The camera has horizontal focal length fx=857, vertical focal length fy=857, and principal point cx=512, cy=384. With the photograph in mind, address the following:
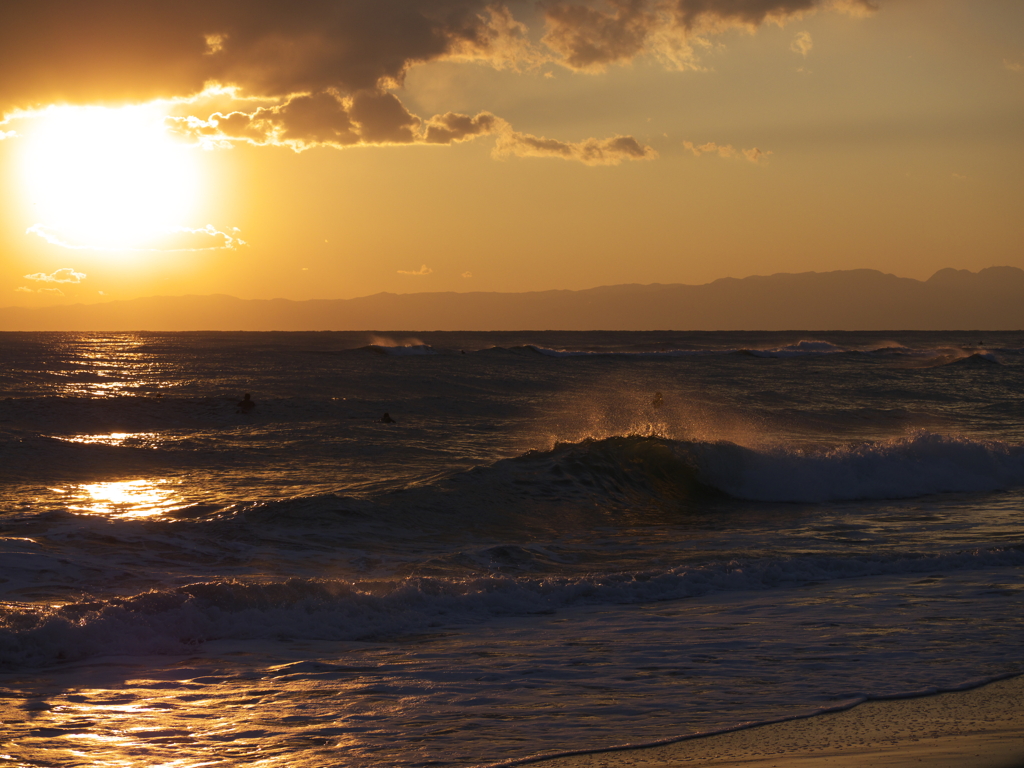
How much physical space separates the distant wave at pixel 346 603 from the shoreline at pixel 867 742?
3.66 metres

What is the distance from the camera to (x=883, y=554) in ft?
36.4

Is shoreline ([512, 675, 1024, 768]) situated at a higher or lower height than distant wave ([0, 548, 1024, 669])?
higher

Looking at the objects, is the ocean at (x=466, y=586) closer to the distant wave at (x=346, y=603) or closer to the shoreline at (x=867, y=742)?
the distant wave at (x=346, y=603)

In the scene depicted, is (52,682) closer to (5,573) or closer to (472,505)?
(5,573)

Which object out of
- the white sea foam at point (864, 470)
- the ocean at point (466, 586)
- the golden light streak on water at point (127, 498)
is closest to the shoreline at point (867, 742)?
the ocean at point (466, 586)

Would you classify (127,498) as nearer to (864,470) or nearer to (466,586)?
(466,586)

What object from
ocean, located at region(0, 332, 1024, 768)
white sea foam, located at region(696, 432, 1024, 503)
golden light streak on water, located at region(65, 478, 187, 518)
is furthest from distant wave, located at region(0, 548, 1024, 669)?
white sea foam, located at region(696, 432, 1024, 503)

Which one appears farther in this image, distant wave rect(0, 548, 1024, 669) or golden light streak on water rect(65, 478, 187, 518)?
golden light streak on water rect(65, 478, 187, 518)

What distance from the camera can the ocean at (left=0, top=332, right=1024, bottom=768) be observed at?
19.3 feet

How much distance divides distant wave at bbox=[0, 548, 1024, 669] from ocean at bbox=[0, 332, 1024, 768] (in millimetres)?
32

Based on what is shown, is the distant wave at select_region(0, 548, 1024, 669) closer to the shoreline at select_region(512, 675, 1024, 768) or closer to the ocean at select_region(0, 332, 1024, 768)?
the ocean at select_region(0, 332, 1024, 768)

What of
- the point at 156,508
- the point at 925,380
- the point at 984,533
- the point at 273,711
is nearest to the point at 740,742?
the point at 273,711

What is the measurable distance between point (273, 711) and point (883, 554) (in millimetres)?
8220

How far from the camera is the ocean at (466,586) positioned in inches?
231
